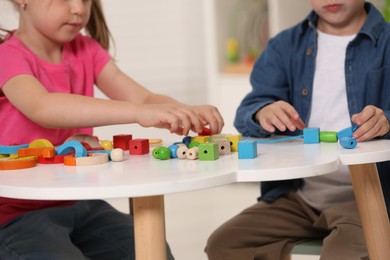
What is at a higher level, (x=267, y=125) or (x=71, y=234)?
(x=267, y=125)

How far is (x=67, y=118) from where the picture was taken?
142 centimetres

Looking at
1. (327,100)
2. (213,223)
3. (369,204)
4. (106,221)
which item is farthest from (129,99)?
(213,223)

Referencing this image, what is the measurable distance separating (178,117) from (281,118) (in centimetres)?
23

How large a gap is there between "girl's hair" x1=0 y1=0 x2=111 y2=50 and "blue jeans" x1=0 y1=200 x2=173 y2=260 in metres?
0.42

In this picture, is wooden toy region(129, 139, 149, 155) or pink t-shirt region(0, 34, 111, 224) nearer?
wooden toy region(129, 139, 149, 155)

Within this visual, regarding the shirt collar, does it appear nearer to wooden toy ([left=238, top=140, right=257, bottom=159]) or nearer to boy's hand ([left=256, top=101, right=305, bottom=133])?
boy's hand ([left=256, top=101, right=305, bottom=133])

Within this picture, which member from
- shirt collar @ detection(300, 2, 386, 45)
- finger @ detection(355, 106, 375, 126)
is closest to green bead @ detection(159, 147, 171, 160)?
finger @ detection(355, 106, 375, 126)

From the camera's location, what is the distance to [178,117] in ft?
4.30

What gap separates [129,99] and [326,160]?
67 cm

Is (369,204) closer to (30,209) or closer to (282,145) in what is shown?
(282,145)

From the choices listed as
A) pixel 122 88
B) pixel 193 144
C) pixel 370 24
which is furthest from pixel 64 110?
pixel 370 24

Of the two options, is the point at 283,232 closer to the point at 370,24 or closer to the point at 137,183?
the point at 370,24

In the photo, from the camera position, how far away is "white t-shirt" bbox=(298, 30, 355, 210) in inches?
64.2

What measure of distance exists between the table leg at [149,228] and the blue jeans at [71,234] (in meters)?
0.25
